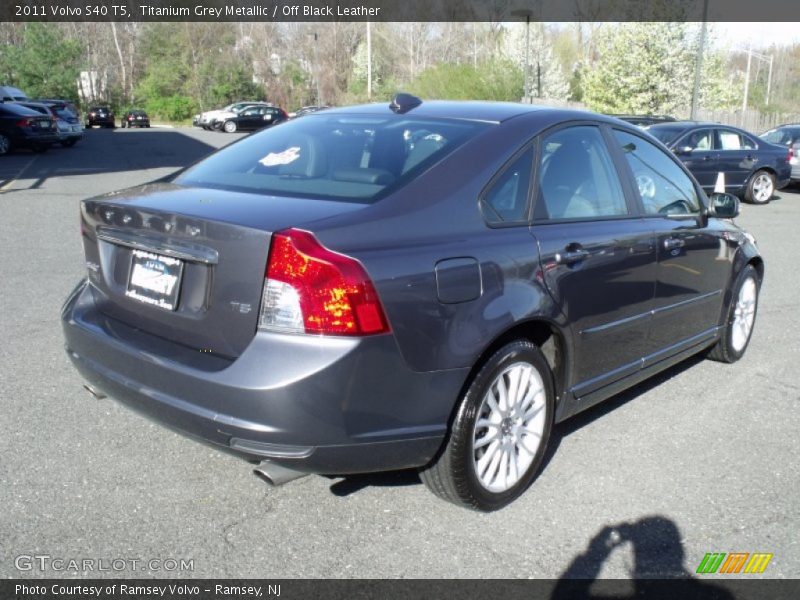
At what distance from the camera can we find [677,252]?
445 centimetres

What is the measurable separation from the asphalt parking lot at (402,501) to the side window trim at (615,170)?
3.89ft

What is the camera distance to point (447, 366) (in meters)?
3.00

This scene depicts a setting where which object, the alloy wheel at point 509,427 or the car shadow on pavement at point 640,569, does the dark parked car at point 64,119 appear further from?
the car shadow on pavement at point 640,569

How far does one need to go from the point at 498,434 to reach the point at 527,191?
1.10 metres

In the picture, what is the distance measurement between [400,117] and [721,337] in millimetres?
2832

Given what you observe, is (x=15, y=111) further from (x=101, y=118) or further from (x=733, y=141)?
(x=101, y=118)

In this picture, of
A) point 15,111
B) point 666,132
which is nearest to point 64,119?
point 15,111

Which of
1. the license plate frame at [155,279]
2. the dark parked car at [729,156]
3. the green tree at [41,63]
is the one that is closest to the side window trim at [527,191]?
the license plate frame at [155,279]

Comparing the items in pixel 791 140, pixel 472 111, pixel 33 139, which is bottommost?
pixel 33 139

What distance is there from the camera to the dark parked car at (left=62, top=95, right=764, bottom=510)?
276 centimetres

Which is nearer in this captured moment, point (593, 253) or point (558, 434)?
point (593, 253)

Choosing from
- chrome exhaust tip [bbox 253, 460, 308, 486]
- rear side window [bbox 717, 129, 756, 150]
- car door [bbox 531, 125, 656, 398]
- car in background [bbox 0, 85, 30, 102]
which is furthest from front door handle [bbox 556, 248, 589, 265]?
car in background [bbox 0, 85, 30, 102]

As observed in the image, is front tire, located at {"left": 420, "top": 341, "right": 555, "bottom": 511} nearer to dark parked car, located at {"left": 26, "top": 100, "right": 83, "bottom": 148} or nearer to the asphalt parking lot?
the asphalt parking lot

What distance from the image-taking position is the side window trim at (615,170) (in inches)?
142
